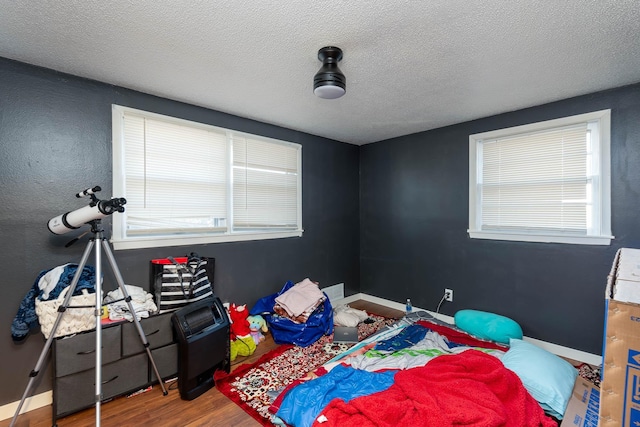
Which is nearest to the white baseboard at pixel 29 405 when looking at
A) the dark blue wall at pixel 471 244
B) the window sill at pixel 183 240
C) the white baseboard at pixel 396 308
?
the white baseboard at pixel 396 308

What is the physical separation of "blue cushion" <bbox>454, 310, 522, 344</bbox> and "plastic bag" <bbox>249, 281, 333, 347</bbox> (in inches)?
57.5

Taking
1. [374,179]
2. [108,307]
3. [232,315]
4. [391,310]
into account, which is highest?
[374,179]

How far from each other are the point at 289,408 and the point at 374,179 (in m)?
3.35

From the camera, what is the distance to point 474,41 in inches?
73.9

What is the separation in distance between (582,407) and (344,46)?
2768 millimetres

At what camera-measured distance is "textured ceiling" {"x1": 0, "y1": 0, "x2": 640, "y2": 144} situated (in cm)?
158

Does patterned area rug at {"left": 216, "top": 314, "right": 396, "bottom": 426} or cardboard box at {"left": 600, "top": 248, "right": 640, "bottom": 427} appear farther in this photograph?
patterned area rug at {"left": 216, "top": 314, "right": 396, "bottom": 426}

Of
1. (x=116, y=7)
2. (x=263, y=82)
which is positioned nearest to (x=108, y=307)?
(x=116, y=7)

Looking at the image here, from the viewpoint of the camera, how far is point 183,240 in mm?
2865

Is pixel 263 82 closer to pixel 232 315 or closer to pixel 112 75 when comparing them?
pixel 112 75

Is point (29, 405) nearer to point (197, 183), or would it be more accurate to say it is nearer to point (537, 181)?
point (197, 183)

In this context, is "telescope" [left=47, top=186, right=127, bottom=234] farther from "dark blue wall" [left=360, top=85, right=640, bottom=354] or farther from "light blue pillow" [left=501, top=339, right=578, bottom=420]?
"dark blue wall" [left=360, top=85, right=640, bottom=354]

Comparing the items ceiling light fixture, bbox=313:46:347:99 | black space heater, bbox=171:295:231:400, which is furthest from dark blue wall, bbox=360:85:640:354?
black space heater, bbox=171:295:231:400

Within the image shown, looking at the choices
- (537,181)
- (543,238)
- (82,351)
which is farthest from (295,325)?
(537,181)
